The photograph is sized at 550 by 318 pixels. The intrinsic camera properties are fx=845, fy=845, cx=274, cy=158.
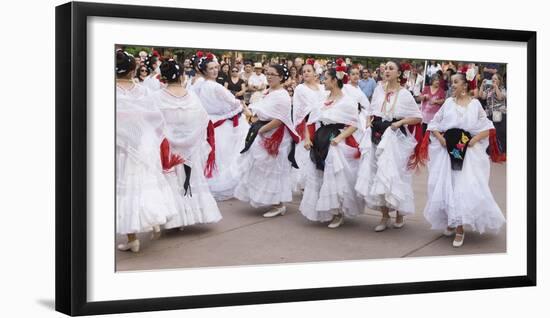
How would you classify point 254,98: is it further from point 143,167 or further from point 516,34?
point 516,34

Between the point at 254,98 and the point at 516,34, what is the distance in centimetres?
236

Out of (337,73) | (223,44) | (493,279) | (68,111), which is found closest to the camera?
(68,111)

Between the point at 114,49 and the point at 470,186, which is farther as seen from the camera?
the point at 470,186

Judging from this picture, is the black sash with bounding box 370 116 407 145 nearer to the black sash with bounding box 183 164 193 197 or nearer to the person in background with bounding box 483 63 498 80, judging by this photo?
the person in background with bounding box 483 63 498 80

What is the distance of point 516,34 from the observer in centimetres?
708

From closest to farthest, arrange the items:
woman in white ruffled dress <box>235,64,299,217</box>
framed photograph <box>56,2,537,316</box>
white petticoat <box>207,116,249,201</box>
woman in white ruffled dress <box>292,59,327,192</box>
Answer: framed photograph <box>56,2,537,316</box>, white petticoat <box>207,116,249,201</box>, woman in white ruffled dress <box>235,64,299,217</box>, woman in white ruffled dress <box>292,59,327,192</box>

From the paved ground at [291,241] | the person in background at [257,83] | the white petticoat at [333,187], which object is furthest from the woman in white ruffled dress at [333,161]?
the person in background at [257,83]

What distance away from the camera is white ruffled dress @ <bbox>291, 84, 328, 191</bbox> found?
6.55 metres

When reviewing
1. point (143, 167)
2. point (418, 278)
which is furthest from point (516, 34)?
point (143, 167)

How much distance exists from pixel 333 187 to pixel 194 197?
1.21 metres

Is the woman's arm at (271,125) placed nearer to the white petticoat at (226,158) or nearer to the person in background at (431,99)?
the white petticoat at (226,158)

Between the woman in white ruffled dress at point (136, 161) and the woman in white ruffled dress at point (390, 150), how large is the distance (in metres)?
1.71

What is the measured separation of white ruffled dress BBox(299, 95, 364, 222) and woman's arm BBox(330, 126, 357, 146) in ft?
0.09

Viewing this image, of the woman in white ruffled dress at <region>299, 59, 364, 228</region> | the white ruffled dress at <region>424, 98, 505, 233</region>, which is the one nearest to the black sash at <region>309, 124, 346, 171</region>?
the woman in white ruffled dress at <region>299, 59, 364, 228</region>
